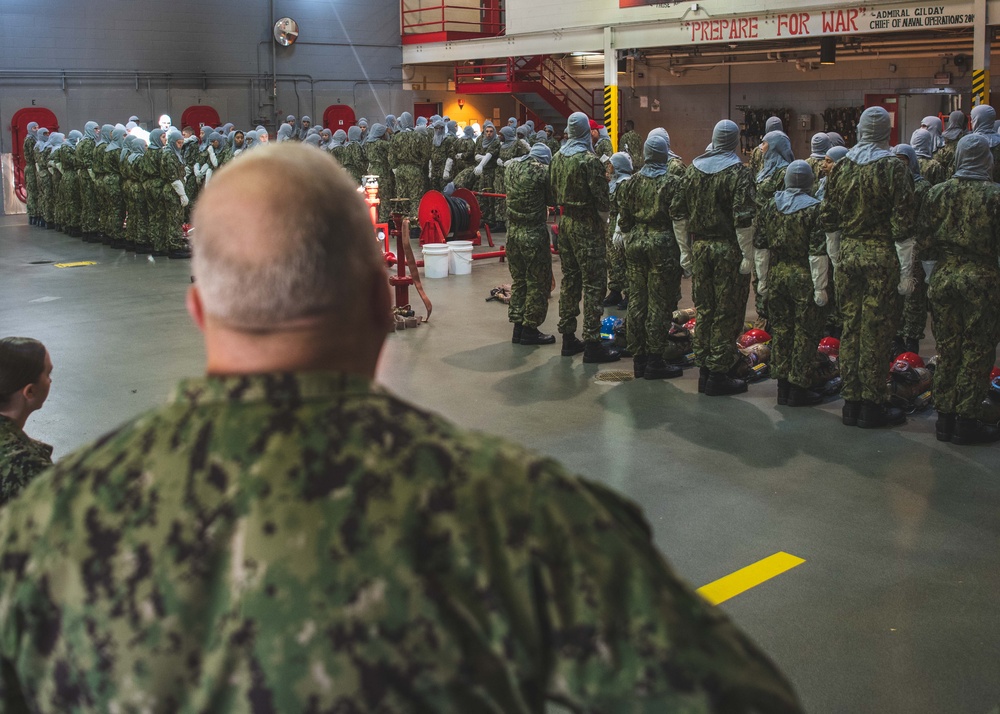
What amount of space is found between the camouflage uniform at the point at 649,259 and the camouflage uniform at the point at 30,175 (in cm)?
1559

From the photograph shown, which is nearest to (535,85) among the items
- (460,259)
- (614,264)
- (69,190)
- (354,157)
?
(354,157)

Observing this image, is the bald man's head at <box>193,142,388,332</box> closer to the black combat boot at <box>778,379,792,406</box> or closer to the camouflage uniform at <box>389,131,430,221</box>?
the black combat boot at <box>778,379,792,406</box>

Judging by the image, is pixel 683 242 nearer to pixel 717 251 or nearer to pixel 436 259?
pixel 717 251

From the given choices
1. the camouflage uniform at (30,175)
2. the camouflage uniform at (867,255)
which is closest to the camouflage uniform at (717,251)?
the camouflage uniform at (867,255)

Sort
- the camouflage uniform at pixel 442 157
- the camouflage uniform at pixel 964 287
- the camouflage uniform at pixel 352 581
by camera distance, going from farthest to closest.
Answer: the camouflage uniform at pixel 442 157, the camouflage uniform at pixel 964 287, the camouflage uniform at pixel 352 581

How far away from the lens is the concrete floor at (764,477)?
167 inches

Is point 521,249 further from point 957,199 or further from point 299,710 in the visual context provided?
point 299,710

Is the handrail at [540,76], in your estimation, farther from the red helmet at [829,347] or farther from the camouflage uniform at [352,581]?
the camouflage uniform at [352,581]

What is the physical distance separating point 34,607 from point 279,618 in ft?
1.10

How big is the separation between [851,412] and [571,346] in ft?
9.58

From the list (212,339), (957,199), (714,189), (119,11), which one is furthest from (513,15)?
(212,339)

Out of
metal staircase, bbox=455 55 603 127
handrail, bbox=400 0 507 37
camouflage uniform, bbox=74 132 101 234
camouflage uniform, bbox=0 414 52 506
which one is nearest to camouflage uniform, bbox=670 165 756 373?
camouflage uniform, bbox=0 414 52 506

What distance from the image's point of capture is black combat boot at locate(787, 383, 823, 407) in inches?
305

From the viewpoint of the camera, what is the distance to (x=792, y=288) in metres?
7.35
